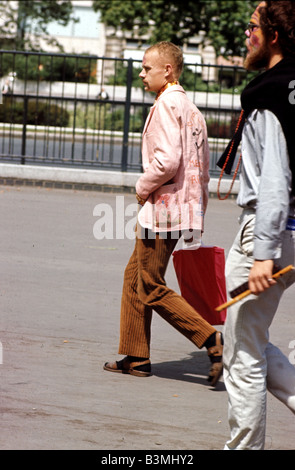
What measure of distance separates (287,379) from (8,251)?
513 centimetres

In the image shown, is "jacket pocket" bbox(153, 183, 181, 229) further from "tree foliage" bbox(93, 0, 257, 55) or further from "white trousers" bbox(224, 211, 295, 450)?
"tree foliage" bbox(93, 0, 257, 55)

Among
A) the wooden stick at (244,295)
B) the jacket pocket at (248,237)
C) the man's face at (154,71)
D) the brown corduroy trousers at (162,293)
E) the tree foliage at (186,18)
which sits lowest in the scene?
the brown corduroy trousers at (162,293)

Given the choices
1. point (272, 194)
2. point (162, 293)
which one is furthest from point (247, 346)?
point (162, 293)

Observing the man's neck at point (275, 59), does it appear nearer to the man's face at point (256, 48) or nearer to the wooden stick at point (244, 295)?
the man's face at point (256, 48)

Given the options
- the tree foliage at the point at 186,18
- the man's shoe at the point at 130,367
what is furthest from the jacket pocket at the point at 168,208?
the tree foliage at the point at 186,18

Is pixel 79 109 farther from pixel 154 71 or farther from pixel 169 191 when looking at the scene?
pixel 169 191

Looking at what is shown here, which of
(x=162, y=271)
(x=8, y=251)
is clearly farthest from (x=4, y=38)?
(x=162, y=271)

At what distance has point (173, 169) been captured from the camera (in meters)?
4.75

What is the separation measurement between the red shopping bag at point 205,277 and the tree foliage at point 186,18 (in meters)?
33.5

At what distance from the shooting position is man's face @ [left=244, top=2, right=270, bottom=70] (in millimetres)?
3422

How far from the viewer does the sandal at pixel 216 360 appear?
4578mm

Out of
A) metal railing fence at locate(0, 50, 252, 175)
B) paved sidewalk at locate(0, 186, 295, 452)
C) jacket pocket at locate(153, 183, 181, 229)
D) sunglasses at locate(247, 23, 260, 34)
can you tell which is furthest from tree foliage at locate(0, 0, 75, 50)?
sunglasses at locate(247, 23, 260, 34)

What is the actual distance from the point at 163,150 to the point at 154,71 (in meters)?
0.52
